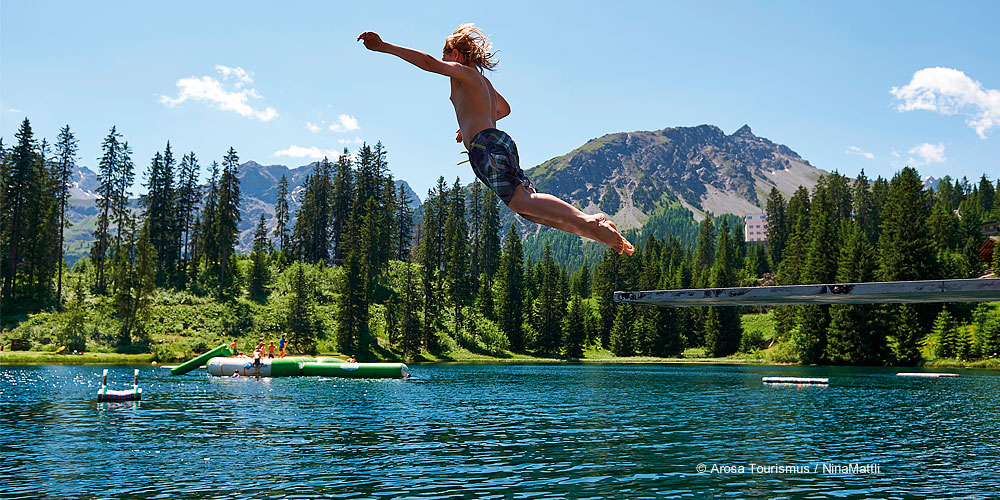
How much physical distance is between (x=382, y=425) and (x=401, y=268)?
92099 mm

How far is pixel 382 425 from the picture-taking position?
3262cm

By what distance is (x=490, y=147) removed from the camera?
5.64 meters

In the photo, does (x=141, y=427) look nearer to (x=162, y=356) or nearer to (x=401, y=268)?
(x=162, y=356)

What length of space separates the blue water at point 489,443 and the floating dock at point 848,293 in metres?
12.5

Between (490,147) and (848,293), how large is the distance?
3.40 m

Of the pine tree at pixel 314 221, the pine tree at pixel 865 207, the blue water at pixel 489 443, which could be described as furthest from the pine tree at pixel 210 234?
the pine tree at pixel 865 207

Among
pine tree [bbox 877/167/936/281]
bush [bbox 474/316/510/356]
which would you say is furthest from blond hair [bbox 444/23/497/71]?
pine tree [bbox 877/167/936/281]

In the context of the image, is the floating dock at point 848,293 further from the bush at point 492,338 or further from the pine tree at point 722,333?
the pine tree at point 722,333

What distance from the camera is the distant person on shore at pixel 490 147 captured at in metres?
5.62

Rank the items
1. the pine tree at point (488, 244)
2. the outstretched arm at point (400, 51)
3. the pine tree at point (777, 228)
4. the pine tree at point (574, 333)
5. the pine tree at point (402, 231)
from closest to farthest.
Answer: the outstretched arm at point (400, 51), the pine tree at point (574, 333), the pine tree at point (402, 231), the pine tree at point (488, 244), the pine tree at point (777, 228)

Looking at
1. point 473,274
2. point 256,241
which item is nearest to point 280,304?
point 256,241

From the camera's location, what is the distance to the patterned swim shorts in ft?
18.5

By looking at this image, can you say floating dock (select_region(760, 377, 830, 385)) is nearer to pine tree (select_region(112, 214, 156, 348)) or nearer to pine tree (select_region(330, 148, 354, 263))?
pine tree (select_region(112, 214, 156, 348))

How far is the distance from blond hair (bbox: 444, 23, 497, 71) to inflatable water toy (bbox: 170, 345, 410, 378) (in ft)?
192
